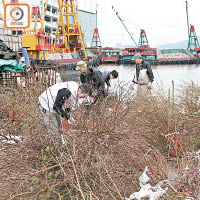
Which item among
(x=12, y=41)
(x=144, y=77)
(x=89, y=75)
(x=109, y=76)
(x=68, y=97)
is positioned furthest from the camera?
(x=12, y=41)

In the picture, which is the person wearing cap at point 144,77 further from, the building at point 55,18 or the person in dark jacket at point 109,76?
the building at point 55,18

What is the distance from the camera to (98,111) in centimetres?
313

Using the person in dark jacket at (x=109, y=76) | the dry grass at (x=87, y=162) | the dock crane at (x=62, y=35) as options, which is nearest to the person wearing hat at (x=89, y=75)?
the person in dark jacket at (x=109, y=76)

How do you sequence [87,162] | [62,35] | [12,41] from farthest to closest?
[62,35] → [12,41] → [87,162]

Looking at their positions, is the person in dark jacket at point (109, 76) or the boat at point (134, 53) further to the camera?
the boat at point (134, 53)

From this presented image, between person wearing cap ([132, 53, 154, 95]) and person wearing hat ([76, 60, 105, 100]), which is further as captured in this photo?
person wearing cap ([132, 53, 154, 95])

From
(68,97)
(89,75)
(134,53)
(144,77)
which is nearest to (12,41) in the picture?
(144,77)

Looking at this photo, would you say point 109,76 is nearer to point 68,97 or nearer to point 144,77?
point 144,77

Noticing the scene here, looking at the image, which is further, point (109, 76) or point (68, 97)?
point (109, 76)

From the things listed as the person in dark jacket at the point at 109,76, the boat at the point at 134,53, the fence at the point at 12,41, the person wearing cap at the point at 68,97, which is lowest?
the person wearing cap at the point at 68,97

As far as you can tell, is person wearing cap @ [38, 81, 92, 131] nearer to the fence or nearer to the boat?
the fence

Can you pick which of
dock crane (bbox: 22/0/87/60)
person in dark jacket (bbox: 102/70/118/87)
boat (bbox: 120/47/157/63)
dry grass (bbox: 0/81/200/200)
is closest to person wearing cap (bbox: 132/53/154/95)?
person in dark jacket (bbox: 102/70/118/87)

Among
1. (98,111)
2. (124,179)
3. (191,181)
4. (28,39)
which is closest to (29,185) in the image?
(124,179)

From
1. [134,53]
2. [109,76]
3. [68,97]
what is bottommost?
[68,97]
